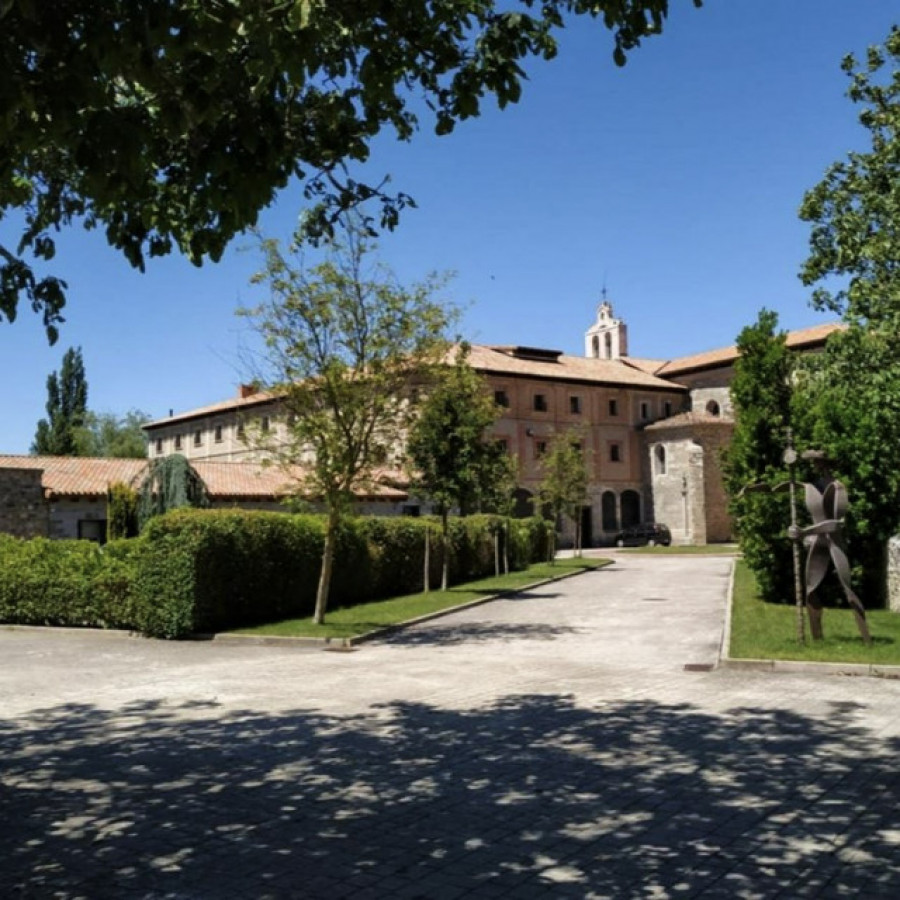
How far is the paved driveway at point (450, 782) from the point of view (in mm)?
4602

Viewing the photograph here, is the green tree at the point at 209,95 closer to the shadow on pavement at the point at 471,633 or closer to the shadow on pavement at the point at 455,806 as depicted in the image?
the shadow on pavement at the point at 455,806

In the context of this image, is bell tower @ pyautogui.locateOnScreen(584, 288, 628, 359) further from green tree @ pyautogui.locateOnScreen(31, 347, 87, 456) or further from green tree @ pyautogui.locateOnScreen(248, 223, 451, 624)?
green tree @ pyautogui.locateOnScreen(248, 223, 451, 624)

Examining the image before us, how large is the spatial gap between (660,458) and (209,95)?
5668cm

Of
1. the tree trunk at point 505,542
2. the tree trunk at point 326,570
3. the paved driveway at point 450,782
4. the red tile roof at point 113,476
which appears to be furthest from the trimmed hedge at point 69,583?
the tree trunk at point 505,542

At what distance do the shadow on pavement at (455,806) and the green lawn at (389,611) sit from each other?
7732 millimetres

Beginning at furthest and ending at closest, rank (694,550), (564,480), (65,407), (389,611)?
1. (65,407)
2. (694,550)
3. (564,480)
4. (389,611)

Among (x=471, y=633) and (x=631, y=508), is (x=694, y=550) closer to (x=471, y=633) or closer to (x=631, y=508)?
(x=631, y=508)

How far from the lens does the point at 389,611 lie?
19.7m

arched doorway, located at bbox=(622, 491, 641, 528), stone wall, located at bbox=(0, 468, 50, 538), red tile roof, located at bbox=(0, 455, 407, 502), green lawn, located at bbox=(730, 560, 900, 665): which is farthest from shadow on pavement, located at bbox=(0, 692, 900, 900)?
arched doorway, located at bbox=(622, 491, 641, 528)

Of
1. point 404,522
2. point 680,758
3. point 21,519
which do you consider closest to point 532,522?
point 404,522

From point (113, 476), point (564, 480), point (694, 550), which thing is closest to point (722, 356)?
point (694, 550)

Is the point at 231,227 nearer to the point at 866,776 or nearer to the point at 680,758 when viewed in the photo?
the point at 680,758

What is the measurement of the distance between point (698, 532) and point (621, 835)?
173 feet

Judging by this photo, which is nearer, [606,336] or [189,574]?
[189,574]
